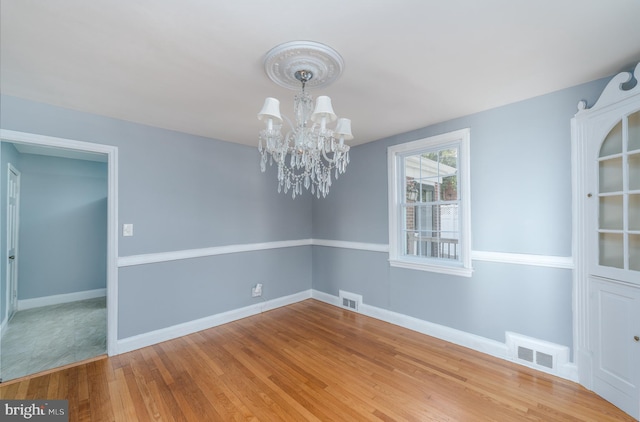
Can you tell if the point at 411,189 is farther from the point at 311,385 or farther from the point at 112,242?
the point at 112,242

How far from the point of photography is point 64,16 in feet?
4.54

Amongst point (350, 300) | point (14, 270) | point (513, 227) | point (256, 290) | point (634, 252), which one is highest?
point (513, 227)

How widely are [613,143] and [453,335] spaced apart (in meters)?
2.21

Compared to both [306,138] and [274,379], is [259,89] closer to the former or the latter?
[306,138]

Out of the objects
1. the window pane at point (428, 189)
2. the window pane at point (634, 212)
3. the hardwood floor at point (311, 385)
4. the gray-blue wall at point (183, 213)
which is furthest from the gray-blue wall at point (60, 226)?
the window pane at point (634, 212)

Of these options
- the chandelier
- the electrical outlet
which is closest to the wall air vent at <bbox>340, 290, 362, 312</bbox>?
the electrical outlet

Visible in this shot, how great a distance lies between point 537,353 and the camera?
240 centimetres

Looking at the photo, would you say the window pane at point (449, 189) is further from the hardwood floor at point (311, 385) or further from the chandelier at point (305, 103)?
the chandelier at point (305, 103)

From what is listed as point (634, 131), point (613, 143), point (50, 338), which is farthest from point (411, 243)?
point (50, 338)

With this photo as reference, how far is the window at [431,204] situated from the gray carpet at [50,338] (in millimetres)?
3643

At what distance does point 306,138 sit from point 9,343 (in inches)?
158

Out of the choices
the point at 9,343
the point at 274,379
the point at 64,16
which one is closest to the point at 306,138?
the point at 64,16

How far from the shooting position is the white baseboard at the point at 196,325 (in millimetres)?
2854

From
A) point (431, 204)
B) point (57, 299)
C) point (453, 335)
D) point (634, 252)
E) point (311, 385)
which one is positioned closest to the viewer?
point (634, 252)
